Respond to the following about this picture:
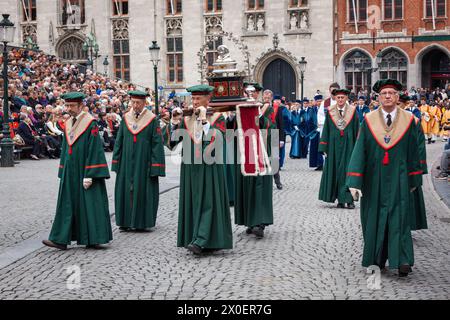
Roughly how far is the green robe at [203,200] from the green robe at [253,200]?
4.12 ft

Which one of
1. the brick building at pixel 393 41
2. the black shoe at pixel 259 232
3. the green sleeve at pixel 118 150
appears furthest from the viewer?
the brick building at pixel 393 41

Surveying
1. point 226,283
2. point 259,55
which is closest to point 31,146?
point 226,283

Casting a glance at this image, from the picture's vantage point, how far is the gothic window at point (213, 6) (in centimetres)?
4488

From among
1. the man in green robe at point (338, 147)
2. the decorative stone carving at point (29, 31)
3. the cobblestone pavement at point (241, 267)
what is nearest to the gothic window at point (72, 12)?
the decorative stone carving at point (29, 31)

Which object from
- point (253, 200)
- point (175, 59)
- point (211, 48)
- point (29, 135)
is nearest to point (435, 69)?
point (211, 48)

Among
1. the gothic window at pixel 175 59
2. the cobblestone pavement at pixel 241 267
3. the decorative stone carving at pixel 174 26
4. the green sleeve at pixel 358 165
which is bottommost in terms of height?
the cobblestone pavement at pixel 241 267

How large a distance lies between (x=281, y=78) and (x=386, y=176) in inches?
1429

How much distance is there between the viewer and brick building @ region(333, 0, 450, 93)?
41.2m

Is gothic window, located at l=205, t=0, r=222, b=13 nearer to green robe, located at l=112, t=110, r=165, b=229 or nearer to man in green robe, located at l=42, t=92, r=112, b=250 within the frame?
green robe, located at l=112, t=110, r=165, b=229

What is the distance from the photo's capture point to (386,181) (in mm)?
7660

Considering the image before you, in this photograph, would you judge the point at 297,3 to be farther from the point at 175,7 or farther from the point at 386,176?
the point at 386,176

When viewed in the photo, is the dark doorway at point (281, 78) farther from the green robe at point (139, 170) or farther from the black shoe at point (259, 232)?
the black shoe at point (259, 232)

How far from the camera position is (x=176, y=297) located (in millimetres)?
6828

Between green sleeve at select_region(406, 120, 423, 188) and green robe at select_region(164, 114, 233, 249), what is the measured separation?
2219mm
